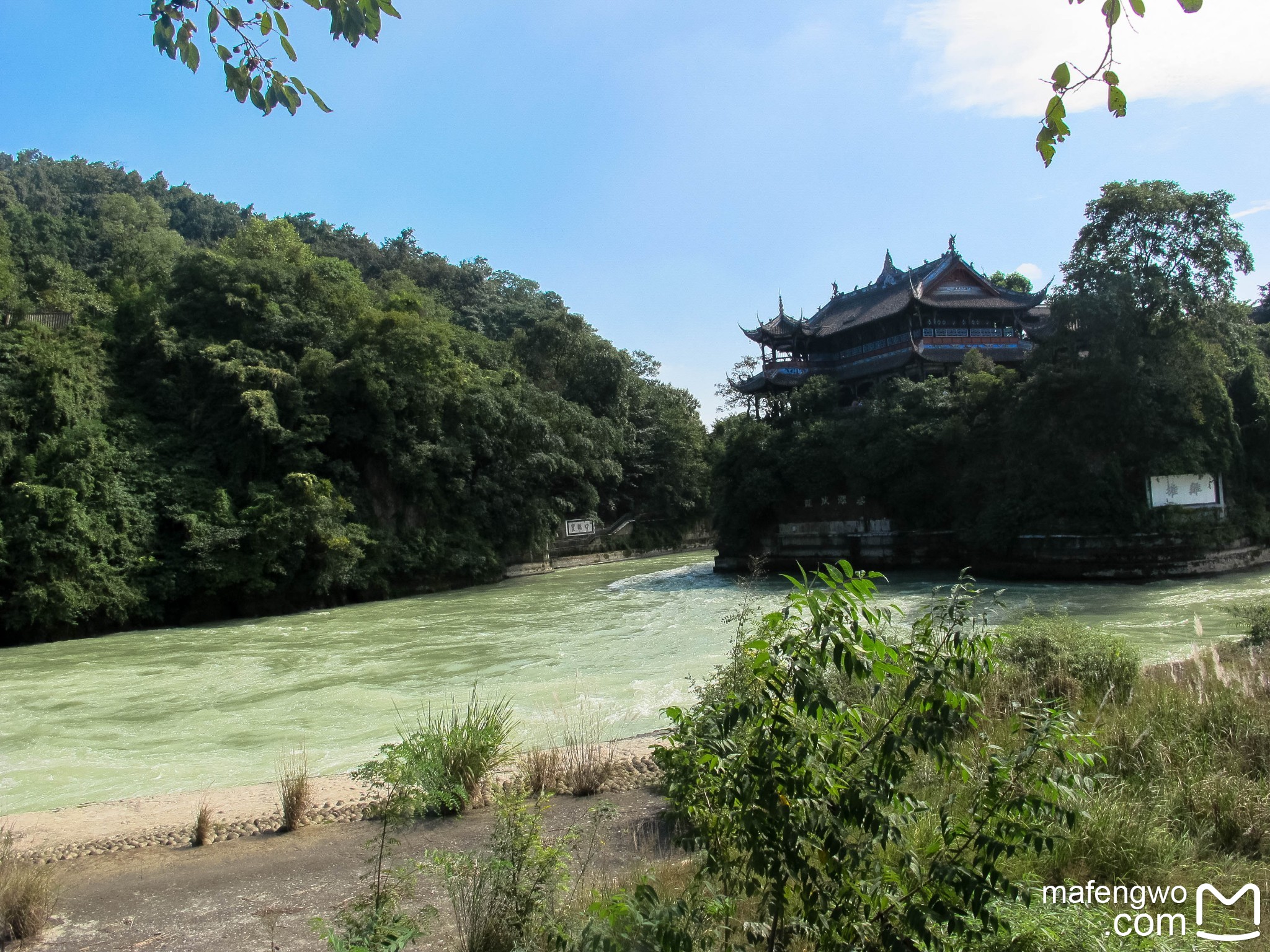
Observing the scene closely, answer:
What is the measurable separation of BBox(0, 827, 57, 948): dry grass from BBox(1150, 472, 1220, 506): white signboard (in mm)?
25193

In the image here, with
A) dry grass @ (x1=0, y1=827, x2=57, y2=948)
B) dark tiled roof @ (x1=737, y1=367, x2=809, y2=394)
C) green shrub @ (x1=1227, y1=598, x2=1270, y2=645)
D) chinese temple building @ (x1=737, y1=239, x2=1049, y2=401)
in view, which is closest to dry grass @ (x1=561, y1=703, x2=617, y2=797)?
dry grass @ (x1=0, y1=827, x2=57, y2=948)

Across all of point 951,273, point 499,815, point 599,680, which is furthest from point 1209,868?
point 951,273

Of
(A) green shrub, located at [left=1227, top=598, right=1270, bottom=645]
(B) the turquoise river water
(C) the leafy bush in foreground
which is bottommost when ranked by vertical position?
(B) the turquoise river water

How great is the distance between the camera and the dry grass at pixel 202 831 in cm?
533

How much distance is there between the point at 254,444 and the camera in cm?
2720

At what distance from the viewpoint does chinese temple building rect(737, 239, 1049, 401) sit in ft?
101

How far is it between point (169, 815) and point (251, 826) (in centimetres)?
125

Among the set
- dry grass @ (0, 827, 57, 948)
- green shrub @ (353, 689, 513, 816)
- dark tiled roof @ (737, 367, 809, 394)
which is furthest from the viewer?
dark tiled roof @ (737, 367, 809, 394)

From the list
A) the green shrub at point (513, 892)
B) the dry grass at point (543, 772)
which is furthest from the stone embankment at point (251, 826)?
the green shrub at point (513, 892)

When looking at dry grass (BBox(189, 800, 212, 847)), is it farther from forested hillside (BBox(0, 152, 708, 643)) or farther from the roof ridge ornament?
the roof ridge ornament

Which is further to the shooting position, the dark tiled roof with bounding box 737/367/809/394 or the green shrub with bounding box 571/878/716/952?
the dark tiled roof with bounding box 737/367/809/394

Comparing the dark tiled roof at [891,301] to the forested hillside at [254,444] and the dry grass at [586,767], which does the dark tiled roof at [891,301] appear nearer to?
the forested hillside at [254,444]

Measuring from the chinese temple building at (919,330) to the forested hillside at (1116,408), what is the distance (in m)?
3.63

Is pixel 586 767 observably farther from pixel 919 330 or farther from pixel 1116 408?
pixel 919 330
